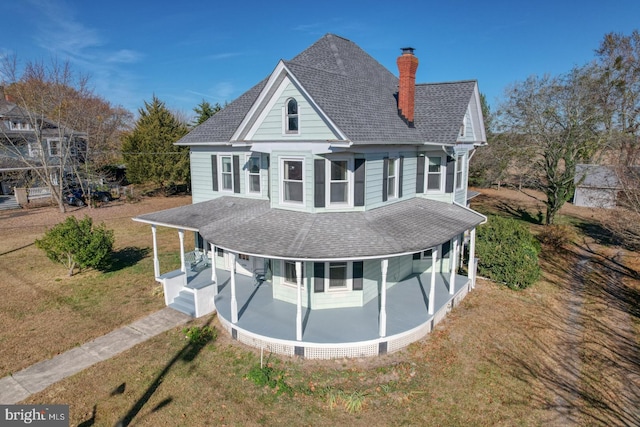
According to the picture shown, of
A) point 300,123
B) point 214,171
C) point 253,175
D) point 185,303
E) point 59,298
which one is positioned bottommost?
point 59,298

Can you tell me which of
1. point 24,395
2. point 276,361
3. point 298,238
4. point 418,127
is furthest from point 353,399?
point 418,127

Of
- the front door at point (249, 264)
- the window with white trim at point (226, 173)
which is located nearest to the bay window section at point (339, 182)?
the front door at point (249, 264)

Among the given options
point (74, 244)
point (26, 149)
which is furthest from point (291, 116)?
point (26, 149)

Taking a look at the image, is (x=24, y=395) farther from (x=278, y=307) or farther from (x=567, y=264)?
(x=567, y=264)

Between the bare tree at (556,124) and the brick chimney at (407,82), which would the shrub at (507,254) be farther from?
the bare tree at (556,124)

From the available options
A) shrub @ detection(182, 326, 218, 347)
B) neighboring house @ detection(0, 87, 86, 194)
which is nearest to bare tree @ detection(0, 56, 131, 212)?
neighboring house @ detection(0, 87, 86, 194)

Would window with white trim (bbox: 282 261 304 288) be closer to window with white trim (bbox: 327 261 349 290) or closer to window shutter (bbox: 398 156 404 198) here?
window with white trim (bbox: 327 261 349 290)

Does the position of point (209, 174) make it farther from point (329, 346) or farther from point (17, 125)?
point (17, 125)
